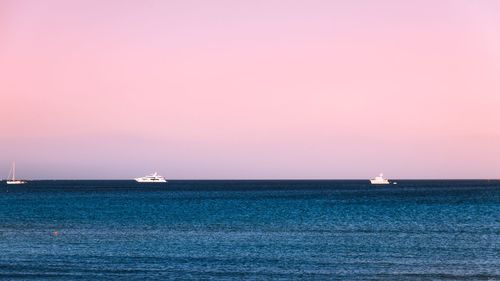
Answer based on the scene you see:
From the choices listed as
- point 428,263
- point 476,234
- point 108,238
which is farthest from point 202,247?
point 476,234

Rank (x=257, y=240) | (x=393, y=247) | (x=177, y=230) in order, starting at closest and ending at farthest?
(x=393, y=247) → (x=257, y=240) → (x=177, y=230)

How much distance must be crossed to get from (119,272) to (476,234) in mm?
38823

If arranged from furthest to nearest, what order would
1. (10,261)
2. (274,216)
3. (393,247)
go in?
(274,216)
(393,247)
(10,261)

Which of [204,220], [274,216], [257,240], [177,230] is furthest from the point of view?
[274,216]

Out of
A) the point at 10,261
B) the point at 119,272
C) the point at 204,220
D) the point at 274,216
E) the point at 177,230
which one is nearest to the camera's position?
the point at 119,272

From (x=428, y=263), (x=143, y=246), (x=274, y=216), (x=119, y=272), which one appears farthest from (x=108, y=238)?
(x=274, y=216)

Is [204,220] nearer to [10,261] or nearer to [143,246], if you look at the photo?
[143,246]

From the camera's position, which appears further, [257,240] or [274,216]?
[274,216]

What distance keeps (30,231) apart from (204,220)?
24.7 metres

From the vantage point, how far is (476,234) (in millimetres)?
73500

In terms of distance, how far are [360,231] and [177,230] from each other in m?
18.5

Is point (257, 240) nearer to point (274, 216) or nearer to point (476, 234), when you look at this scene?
point (476, 234)

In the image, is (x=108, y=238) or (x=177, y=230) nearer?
(x=108, y=238)

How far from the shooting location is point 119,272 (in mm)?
48219
